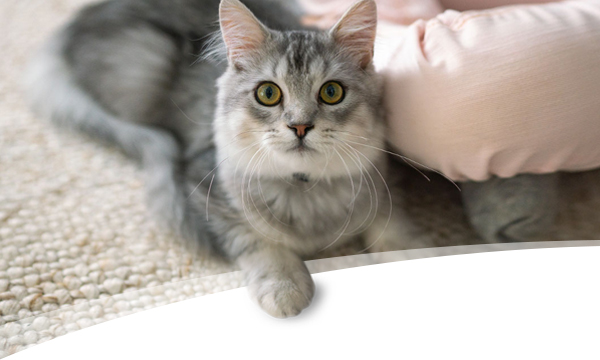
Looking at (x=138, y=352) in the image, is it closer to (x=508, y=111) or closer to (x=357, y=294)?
(x=357, y=294)

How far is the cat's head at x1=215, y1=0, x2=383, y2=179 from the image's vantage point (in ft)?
2.68

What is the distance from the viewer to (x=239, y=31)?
2.84 ft

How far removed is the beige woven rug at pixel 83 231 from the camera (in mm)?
823

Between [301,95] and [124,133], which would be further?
[124,133]

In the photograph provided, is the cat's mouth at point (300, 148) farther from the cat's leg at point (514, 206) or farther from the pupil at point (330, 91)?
the cat's leg at point (514, 206)

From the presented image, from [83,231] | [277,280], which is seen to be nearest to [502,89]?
[277,280]

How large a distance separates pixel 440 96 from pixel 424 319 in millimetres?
369

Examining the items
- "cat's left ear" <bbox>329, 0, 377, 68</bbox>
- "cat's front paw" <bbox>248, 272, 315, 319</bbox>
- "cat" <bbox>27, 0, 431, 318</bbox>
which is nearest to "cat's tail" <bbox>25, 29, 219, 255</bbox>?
"cat" <bbox>27, 0, 431, 318</bbox>

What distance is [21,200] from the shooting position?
0.99 meters

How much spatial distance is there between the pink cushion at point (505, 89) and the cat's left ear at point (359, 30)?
0.06 metres

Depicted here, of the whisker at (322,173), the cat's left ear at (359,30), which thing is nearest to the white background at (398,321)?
the whisker at (322,173)

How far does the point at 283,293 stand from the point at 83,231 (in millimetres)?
446

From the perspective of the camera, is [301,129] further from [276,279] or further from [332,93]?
[276,279]

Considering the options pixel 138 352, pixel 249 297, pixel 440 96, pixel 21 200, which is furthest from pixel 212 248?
pixel 440 96
